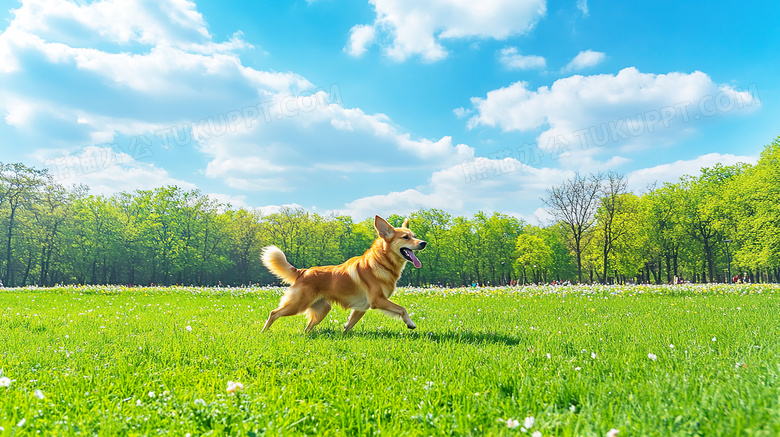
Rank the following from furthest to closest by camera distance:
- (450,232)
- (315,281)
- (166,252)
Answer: (450,232) < (166,252) < (315,281)

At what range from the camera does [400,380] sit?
4.13 meters

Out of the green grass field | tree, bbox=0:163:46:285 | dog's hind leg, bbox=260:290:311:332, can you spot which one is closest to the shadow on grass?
the green grass field

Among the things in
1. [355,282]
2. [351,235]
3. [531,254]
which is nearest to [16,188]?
[351,235]

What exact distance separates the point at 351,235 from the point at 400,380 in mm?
57506

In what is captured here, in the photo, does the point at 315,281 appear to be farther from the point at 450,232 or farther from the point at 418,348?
the point at 450,232

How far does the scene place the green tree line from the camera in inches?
1460

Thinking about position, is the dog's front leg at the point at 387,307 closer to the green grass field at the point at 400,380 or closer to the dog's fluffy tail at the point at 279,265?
the green grass field at the point at 400,380

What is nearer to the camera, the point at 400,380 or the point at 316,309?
the point at 400,380

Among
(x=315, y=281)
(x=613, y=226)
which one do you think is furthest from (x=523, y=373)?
(x=613, y=226)

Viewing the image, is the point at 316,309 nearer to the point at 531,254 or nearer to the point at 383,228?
the point at 383,228

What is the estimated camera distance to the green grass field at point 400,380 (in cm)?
289

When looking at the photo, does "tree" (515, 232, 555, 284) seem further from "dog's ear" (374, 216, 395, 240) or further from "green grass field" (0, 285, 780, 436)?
"dog's ear" (374, 216, 395, 240)

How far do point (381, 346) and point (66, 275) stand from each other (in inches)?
2298

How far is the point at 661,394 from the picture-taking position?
3.14m
